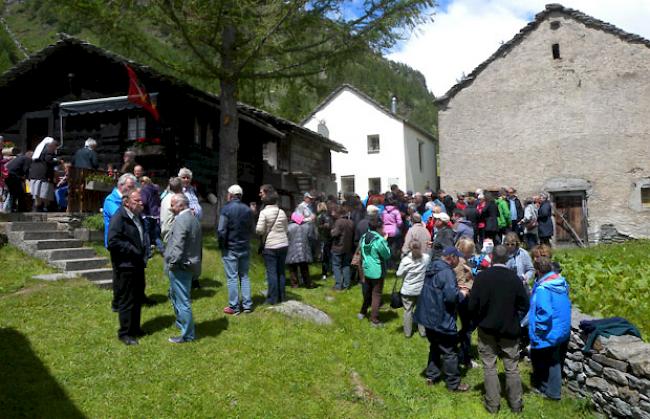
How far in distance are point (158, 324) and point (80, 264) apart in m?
3.24

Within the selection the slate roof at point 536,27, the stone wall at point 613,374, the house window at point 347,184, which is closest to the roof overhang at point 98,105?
the slate roof at point 536,27

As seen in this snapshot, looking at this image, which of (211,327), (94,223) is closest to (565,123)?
(94,223)

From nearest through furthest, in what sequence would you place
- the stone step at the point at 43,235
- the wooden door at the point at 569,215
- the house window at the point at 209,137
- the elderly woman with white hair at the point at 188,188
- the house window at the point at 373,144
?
1. the elderly woman with white hair at the point at 188,188
2. the stone step at the point at 43,235
3. the house window at the point at 209,137
4. the wooden door at the point at 569,215
5. the house window at the point at 373,144

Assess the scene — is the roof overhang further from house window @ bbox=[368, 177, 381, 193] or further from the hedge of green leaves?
house window @ bbox=[368, 177, 381, 193]

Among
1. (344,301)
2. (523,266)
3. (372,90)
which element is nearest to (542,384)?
Result: (523,266)

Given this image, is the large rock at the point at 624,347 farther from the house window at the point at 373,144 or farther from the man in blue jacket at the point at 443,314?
the house window at the point at 373,144

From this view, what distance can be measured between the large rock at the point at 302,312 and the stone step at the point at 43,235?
551 cm

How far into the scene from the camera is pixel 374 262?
27.5 feet

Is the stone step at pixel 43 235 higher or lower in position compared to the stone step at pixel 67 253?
higher

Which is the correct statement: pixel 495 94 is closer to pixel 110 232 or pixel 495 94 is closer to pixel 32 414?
pixel 110 232

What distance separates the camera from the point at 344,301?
9.92m

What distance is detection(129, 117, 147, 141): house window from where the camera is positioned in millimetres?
15945

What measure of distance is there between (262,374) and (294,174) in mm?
15835

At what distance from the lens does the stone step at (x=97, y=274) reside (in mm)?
9328
